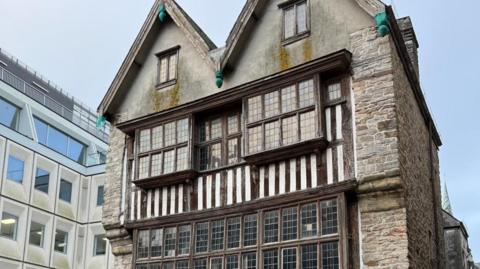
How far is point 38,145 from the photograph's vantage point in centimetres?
3288

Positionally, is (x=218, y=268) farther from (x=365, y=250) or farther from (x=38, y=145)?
(x=38, y=145)

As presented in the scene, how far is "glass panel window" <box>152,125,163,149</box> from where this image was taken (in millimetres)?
16609

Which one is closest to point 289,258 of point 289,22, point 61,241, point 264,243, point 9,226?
point 264,243

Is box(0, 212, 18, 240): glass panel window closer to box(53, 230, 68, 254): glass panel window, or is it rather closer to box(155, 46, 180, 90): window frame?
box(53, 230, 68, 254): glass panel window

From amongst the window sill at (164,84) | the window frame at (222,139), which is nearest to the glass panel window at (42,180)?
the window sill at (164,84)

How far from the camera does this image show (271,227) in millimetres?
14062

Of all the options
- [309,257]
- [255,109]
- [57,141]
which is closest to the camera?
[309,257]

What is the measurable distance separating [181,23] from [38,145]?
18.4 m

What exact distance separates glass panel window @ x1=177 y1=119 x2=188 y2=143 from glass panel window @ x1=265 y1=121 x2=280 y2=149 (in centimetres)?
254

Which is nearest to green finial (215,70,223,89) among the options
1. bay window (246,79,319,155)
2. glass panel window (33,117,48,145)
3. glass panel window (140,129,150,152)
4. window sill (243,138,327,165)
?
bay window (246,79,319,155)

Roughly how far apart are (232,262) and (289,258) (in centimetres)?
159

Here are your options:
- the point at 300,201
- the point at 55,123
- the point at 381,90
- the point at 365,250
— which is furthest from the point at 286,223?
the point at 55,123

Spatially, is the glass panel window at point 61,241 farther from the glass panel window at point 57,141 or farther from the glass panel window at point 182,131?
the glass panel window at point 182,131

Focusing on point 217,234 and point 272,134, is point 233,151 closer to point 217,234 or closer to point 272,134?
point 272,134
